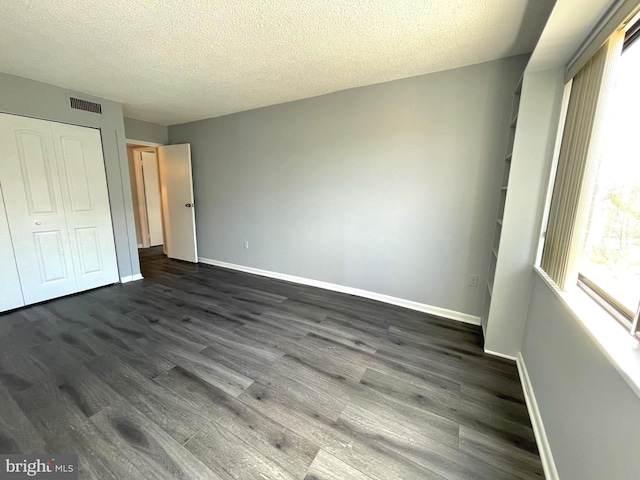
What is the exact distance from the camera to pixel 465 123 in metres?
2.36

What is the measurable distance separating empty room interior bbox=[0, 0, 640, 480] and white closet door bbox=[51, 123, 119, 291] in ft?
0.08

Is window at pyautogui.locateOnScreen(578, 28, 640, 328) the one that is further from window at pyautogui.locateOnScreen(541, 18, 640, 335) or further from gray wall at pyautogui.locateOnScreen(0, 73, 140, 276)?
gray wall at pyautogui.locateOnScreen(0, 73, 140, 276)

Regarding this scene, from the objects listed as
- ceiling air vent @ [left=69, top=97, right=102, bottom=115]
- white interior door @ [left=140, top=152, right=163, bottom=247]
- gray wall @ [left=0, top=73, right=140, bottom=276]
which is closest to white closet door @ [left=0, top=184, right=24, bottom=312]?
gray wall @ [left=0, top=73, right=140, bottom=276]

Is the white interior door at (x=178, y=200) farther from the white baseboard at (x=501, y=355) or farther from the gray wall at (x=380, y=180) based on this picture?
the white baseboard at (x=501, y=355)

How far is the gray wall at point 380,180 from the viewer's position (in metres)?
2.37

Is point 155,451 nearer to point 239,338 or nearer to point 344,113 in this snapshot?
point 239,338

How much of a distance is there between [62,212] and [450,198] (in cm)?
435

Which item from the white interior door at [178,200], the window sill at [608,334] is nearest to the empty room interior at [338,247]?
the window sill at [608,334]

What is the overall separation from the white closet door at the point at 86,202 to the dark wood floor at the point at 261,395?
71cm

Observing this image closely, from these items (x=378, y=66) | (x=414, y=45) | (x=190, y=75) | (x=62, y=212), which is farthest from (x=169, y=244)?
(x=414, y=45)

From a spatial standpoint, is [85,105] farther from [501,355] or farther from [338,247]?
[501,355]

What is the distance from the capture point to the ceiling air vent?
9.82 feet

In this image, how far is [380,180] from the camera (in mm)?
2824

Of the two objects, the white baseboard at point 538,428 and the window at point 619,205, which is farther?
the white baseboard at point 538,428
